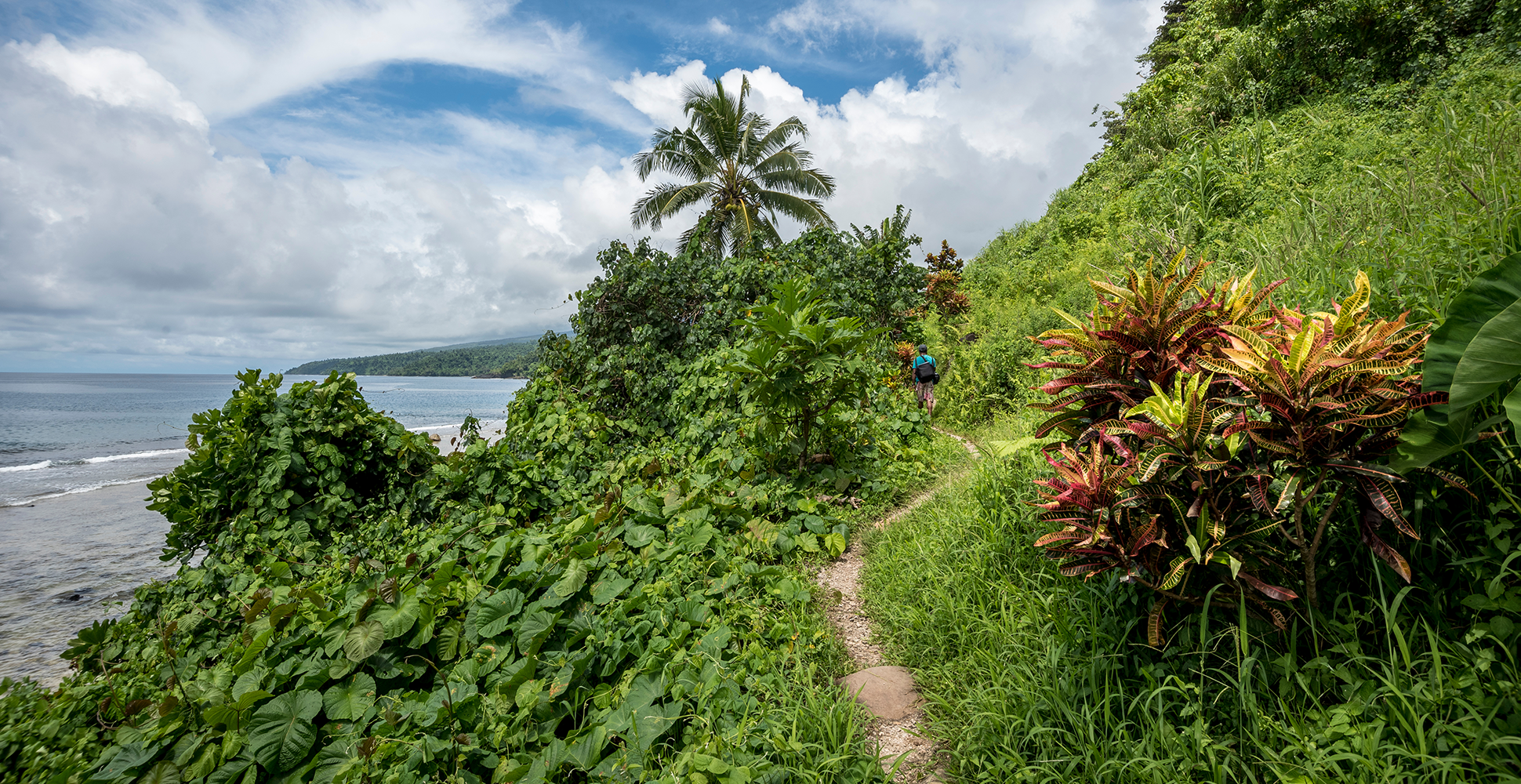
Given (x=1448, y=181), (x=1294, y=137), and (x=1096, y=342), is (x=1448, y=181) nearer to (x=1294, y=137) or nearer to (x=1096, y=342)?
(x=1096, y=342)

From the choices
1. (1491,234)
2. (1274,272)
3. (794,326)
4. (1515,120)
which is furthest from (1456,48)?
(794,326)

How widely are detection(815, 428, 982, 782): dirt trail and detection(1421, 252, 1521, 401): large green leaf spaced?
2024 millimetres

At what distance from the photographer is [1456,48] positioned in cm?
862

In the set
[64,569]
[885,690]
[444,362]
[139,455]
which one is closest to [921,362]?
[885,690]

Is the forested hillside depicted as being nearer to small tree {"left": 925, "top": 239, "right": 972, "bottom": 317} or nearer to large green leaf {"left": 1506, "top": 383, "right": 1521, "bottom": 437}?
large green leaf {"left": 1506, "top": 383, "right": 1521, "bottom": 437}

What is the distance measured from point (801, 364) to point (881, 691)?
8.23 feet

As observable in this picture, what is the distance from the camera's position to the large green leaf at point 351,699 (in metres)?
2.88

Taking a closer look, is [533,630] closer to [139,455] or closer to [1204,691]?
[1204,691]

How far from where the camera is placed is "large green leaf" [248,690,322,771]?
2.72 metres

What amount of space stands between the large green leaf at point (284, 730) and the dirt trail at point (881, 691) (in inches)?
99.4

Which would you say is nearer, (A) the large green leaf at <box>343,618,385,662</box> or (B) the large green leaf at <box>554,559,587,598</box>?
(A) the large green leaf at <box>343,618,385,662</box>

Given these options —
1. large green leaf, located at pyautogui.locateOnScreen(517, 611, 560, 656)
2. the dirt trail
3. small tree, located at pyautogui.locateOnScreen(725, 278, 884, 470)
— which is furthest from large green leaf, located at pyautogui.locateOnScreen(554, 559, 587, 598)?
small tree, located at pyautogui.locateOnScreen(725, 278, 884, 470)

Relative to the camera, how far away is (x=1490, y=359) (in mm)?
1476

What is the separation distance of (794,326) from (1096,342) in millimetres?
2425
